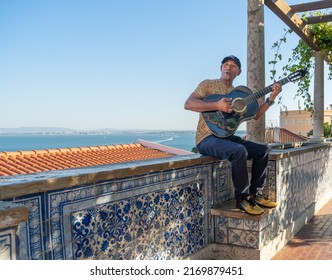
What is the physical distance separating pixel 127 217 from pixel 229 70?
73.5 inches

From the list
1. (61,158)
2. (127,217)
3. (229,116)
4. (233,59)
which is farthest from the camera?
(61,158)

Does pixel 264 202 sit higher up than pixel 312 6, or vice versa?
pixel 312 6

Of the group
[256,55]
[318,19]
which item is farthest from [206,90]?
[318,19]

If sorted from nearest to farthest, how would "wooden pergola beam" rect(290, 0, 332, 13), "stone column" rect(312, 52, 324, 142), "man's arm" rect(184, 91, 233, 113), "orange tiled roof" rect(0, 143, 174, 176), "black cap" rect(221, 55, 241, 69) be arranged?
"man's arm" rect(184, 91, 233, 113)
"black cap" rect(221, 55, 241, 69)
"wooden pergola beam" rect(290, 0, 332, 13)
"stone column" rect(312, 52, 324, 142)
"orange tiled roof" rect(0, 143, 174, 176)

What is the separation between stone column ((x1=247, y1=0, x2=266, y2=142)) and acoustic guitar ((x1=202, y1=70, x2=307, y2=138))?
1090 mm

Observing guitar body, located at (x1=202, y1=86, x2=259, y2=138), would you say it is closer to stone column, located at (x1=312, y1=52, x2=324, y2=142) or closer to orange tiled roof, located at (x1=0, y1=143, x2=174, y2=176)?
stone column, located at (x1=312, y1=52, x2=324, y2=142)

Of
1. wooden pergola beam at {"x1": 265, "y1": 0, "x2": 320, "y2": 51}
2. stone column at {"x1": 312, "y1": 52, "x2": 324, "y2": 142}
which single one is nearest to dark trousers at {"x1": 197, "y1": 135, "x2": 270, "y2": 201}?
wooden pergola beam at {"x1": 265, "y1": 0, "x2": 320, "y2": 51}

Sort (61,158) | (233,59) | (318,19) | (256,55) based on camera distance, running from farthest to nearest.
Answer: (61,158), (318,19), (256,55), (233,59)

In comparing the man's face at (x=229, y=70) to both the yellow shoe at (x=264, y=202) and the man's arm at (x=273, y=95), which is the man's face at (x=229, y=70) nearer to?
the man's arm at (x=273, y=95)

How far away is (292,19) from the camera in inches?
263

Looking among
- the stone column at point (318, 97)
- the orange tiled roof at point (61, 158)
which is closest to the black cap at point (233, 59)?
the stone column at point (318, 97)

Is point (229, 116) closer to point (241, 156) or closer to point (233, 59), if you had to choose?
point (241, 156)

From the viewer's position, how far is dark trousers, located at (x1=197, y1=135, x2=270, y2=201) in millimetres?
3475

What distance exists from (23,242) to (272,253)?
293 cm
